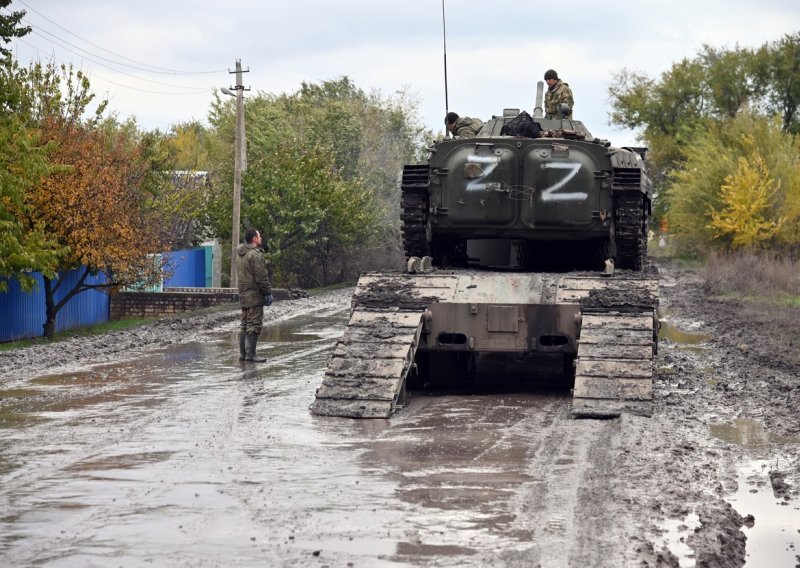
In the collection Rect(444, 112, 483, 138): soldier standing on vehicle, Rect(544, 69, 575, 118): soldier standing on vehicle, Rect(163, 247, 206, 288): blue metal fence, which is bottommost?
Rect(163, 247, 206, 288): blue metal fence

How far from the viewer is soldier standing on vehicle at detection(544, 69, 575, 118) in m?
15.4

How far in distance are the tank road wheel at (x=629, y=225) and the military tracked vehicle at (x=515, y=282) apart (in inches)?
0.6

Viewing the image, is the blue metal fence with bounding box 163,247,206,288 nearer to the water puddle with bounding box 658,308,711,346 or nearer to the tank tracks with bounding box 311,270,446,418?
the water puddle with bounding box 658,308,711,346

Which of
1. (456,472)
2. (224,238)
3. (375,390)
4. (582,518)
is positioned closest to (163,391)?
(375,390)

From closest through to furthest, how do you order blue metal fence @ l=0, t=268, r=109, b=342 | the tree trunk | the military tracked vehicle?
1. the military tracked vehicle
2. the tree trunk
3. blue metal fence @ l=0, t=268, r=109, b=342

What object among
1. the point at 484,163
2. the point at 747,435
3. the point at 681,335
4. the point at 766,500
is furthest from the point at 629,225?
the point at 681,335

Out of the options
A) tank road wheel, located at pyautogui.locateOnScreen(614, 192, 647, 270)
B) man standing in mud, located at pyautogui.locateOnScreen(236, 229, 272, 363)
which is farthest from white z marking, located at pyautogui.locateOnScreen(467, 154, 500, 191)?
man standing in mud, located at pyautogui.locateOnScreen(236, 229, 272, 363)

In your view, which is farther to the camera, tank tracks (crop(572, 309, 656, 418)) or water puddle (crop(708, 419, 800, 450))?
tank tracks (crop(572, 309, 656, 418))

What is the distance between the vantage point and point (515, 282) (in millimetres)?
12375

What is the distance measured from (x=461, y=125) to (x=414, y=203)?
1562 mm

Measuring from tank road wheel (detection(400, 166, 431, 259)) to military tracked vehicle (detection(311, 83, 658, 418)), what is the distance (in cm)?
1

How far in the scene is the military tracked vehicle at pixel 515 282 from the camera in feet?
37.3

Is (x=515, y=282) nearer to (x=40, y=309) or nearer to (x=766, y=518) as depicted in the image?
(x=766, y=518)

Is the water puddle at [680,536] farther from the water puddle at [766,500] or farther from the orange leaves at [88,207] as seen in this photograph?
the orange leaves at [88,207]
